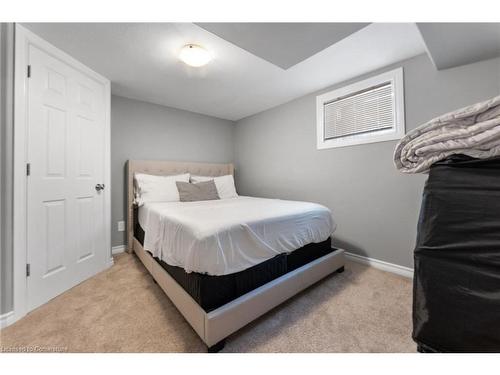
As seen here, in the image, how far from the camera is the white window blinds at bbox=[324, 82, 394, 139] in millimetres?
2115

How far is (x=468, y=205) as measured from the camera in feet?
1.70

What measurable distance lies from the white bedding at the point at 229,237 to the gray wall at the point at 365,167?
756 mm

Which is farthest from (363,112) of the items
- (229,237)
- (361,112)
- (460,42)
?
(229,237)

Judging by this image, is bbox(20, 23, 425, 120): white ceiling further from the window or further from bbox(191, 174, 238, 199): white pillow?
bbox(191, 174, 238, 199): white pillow

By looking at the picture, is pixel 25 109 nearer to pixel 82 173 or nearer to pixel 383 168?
pixel 82 173

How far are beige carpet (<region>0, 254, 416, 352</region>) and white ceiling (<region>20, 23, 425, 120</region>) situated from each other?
6.38ft

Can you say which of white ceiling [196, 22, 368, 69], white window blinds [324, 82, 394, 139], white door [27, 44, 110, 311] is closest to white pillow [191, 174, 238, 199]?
white door [27, 44, 110, 311]

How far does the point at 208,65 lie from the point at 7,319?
2.54 metres

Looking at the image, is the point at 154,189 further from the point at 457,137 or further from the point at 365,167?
the point at 457,137

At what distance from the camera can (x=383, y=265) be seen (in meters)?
2.14

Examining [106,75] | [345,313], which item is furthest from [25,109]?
[345,313]

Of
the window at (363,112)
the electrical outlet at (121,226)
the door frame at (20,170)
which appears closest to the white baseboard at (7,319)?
the door frame at (20,170)

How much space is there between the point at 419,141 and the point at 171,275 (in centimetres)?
171
